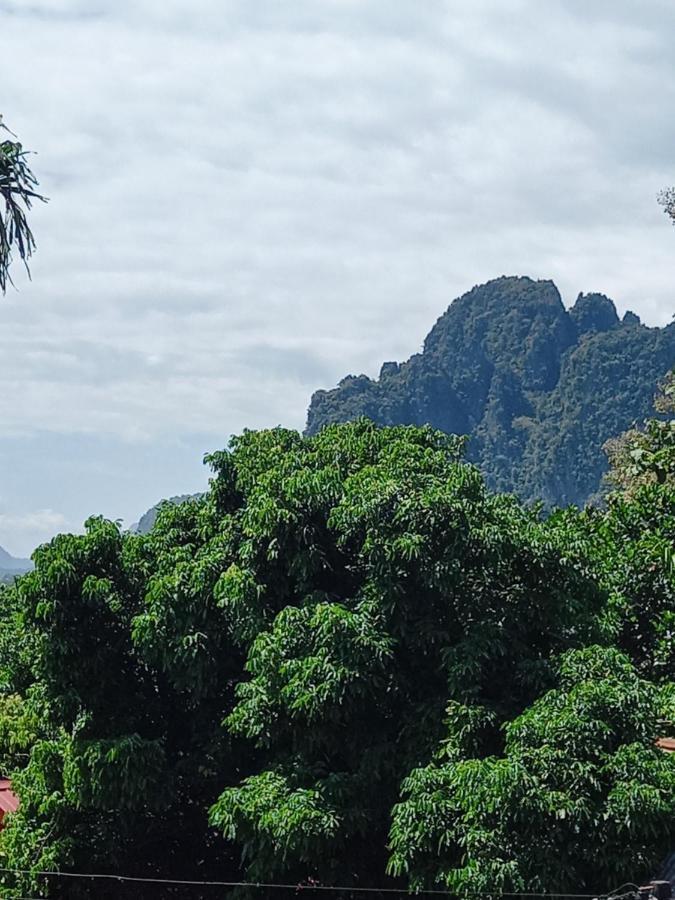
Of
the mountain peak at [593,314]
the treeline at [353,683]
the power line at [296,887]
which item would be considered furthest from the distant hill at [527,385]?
the power line at [296,887]

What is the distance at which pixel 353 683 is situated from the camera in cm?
1023

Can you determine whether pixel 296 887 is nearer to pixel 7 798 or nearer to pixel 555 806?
pixel 555 806

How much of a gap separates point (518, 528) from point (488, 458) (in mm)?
102404

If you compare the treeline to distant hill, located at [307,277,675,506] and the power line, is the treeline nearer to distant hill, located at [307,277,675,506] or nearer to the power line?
the power line

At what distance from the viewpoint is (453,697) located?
34.8 feet

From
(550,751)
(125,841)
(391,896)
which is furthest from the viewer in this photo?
(125,841)

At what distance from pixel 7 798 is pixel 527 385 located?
105 meters

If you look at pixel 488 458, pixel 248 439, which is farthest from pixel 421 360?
pixel 248 439

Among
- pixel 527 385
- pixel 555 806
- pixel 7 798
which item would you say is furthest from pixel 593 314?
pixel 555 806

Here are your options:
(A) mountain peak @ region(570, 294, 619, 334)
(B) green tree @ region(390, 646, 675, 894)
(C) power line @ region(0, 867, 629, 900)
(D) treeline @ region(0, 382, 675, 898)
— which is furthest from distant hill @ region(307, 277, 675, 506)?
(B) green tree @ region(390, 646, 675, 894)

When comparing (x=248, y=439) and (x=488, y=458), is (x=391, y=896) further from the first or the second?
(x=488, y=458)

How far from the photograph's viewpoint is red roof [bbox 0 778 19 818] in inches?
591

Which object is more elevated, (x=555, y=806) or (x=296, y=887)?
(x=555, y=806)

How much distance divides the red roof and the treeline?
1.97 metres
